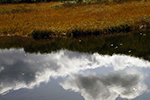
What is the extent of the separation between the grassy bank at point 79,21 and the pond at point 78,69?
6.24 feet

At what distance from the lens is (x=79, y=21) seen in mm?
25688

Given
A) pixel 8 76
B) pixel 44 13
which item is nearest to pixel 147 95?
pixel 8 76

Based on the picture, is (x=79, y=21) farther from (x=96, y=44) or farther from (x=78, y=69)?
(x=78, y=69)

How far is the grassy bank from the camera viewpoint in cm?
2302

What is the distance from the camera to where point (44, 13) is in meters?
32.5

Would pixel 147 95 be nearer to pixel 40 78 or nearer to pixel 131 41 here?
pixel 40 78

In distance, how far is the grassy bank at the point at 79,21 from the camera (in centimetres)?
2302

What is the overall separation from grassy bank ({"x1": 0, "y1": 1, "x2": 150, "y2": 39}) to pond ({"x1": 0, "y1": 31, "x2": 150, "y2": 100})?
190 cm

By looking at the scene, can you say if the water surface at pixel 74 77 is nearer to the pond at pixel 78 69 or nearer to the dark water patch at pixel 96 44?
the pond at pixel 78 69

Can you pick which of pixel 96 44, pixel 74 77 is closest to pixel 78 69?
pixel 74 77

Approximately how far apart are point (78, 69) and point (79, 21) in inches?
500

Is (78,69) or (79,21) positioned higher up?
(79,21)

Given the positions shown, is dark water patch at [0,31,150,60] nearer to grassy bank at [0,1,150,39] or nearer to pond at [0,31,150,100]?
pond at [0,31,150,100]

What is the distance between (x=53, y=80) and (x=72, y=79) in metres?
1.18
